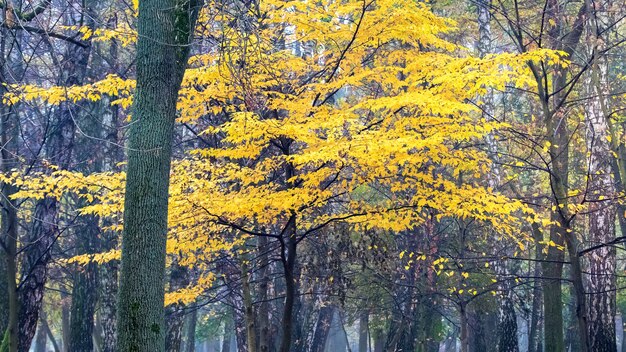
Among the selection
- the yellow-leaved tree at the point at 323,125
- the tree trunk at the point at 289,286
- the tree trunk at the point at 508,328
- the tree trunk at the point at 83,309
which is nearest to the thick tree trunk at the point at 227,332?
the tree trunk at the point at 83,309

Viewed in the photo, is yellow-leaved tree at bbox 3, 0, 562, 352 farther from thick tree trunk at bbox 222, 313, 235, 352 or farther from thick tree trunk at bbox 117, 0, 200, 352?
thick tree trunk at bbox 222, 313, 235, 352

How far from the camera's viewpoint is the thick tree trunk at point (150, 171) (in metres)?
6.30

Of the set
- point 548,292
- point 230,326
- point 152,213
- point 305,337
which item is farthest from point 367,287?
point 230,326

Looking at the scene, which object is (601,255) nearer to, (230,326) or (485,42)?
(485,42)

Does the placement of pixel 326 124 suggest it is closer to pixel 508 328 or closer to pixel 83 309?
pixel 508 328

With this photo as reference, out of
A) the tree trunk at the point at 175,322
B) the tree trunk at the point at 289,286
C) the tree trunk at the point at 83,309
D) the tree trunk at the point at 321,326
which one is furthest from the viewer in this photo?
the tree trunk at the point at 321,326

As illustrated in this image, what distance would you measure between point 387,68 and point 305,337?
12.8 metres

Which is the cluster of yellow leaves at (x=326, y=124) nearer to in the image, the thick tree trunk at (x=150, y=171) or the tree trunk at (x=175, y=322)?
the thick tree trunk at (x=150, y=171)

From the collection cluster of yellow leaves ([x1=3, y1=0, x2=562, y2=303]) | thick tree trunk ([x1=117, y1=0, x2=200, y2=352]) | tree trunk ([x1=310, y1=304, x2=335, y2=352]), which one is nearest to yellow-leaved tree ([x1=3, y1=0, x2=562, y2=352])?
cluster of yellow leaves ([x1=3, y1=0, x2=562, y2=303])

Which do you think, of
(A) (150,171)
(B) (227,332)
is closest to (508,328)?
(A) (150,171)

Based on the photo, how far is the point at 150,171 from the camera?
21.5ft

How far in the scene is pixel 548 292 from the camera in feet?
39.6

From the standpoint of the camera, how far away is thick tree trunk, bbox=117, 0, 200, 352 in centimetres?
630

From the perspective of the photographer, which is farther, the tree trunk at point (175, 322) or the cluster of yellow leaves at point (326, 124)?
the tree trunk at point (175, 322)
